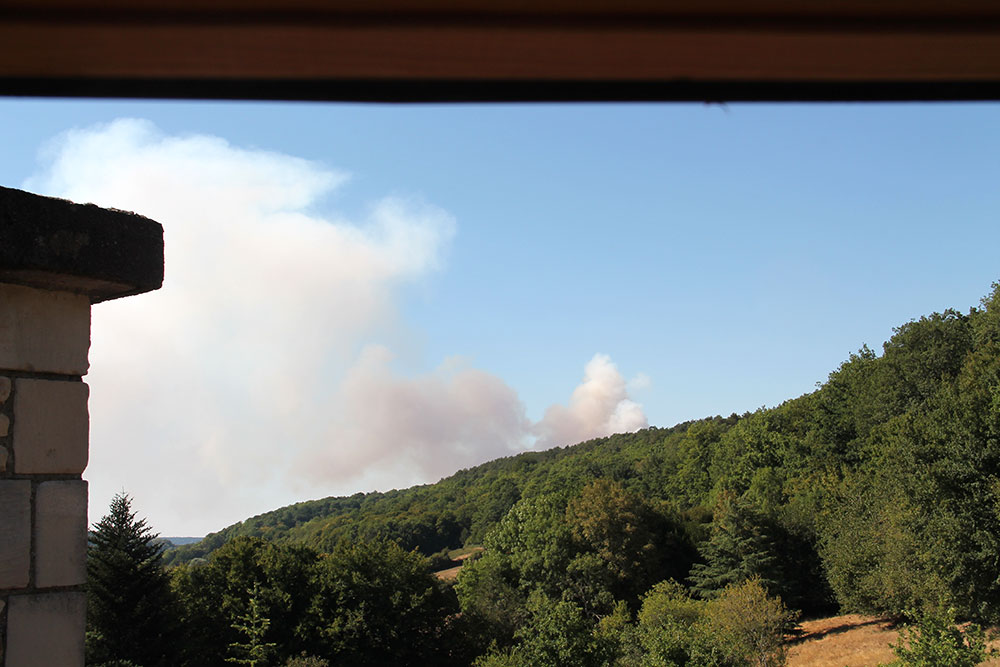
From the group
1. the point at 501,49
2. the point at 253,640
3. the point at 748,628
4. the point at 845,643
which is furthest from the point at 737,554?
the point at 501,49

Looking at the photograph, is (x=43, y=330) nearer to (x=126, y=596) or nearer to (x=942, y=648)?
(x=942, y=648)

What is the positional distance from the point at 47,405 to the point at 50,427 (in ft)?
0.25

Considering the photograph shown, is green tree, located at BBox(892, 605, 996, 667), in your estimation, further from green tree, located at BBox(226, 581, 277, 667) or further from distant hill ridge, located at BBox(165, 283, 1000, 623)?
green tree, located at BBox(226, 581, 277, 667)

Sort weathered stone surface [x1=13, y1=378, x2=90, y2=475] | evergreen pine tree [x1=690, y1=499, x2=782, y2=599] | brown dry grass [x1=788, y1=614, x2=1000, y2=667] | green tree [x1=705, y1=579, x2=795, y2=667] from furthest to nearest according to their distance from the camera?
1. evergreen pine tree [x1=690, y1=499, x2=782, y2=599]
2. green tree [x1=705, y1=579, x2=795, y2=667]
3. brown dry grass [x1=788, y1=614, x2=1000, y2=667]
4. weathered stone surface [x1=13, y1=378, x2=90, y2=475]

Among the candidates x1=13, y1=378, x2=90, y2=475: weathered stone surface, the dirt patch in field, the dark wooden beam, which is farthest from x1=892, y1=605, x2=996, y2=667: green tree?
the dark wooden beam

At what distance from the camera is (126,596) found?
24.0 m

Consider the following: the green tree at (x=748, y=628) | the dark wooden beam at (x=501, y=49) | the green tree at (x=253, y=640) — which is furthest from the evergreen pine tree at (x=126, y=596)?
the dark wooden beam at (x=501, y=49)

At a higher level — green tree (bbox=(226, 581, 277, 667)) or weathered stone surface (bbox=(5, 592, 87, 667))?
weathered stone surface (bbox=(5, 592, 87, 667))

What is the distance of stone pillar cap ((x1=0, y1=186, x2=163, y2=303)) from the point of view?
8.08 feet

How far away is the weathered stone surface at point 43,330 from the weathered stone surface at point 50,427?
0.21ft

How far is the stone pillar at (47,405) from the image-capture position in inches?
96.0

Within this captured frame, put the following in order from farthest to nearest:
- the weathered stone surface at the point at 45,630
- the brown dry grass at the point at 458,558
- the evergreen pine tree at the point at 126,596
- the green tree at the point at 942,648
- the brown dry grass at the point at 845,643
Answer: the brown dry grass at the point at 458,558 < the brown dry grass at the point at 845,643 < the evergreen pine tree at the point at 126,596 < the green tree at the point at 942,648 < the weathered stone surface at the point at 45,630

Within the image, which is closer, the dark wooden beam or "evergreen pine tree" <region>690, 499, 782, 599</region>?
the dark wooden beam

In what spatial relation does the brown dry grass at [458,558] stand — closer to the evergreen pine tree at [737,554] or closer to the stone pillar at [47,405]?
the evergreen pine tree at [737,554]
